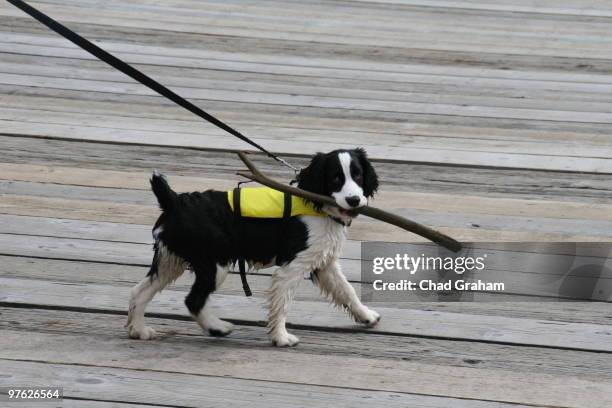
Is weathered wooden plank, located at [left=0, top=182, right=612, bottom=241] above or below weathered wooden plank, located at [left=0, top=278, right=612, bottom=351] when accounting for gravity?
above

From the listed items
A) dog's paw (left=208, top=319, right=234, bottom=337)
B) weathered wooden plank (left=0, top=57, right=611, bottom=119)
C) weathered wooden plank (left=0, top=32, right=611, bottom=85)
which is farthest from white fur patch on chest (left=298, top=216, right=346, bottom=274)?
weathered wooden plank (left=0, top=32, right=611, bottom=85)

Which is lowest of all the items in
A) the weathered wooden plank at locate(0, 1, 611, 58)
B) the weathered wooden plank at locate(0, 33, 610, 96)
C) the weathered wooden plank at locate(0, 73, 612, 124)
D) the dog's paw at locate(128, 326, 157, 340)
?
the dog's paw at locate(128, 326, 157, 340)

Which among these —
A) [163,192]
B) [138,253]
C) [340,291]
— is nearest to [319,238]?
[340,291]

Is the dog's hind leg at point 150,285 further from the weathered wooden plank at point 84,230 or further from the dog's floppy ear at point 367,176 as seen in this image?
the weathered wooden plank at point 84,230

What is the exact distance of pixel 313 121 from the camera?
6.35m

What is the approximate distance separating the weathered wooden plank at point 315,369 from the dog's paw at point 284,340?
39 millimetres

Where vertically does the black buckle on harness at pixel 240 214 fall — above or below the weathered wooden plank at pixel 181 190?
above

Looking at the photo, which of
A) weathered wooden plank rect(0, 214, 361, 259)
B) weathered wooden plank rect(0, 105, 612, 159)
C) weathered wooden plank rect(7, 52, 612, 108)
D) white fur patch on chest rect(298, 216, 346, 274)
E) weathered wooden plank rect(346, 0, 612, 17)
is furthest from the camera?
weathered wooden plank rect(346, 0, 612, 17)

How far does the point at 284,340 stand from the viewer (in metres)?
3.74

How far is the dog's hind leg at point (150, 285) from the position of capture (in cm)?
370

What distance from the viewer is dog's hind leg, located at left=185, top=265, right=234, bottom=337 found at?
3693 mm

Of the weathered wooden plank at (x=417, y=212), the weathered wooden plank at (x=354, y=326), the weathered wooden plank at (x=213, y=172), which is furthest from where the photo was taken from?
the weathered wooden plank at (x=213, y=172)

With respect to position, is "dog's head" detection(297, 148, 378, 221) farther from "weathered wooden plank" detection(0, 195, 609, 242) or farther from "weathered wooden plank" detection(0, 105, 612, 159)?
"weathered wooden plank" detection(0, 105, 612, 159)

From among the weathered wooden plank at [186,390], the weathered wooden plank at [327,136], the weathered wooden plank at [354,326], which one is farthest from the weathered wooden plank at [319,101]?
the weathered wooden plank at [186,390]
